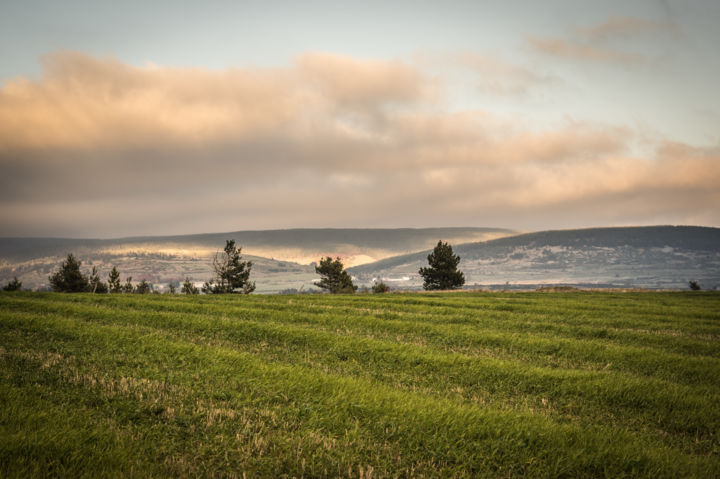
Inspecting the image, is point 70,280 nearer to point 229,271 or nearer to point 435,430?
point 229,271

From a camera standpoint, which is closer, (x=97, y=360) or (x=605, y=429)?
(x=605, y=429)

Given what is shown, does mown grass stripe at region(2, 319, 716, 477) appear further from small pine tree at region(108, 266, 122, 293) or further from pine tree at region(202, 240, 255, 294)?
small pine tree at region(108, 266, 122, 293)

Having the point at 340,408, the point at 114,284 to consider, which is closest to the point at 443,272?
the point at 114,284

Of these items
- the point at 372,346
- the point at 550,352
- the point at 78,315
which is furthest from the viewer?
the point at 78,315

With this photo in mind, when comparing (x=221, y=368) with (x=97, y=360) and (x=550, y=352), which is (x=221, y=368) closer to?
(x=97, y=360)

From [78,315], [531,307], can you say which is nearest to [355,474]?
[78,315]

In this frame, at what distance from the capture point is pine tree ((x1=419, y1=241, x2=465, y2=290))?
8712cm

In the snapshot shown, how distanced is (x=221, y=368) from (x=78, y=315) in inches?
638

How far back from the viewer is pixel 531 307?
33.0m

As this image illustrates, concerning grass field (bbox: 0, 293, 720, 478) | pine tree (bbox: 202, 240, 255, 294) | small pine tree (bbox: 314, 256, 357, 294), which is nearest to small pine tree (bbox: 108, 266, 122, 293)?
pine tree (bbox: 202, 240, 255, 294)

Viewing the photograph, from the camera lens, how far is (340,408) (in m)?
8.75

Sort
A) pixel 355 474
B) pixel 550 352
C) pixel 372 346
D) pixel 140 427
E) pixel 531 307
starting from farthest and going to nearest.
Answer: pixel 531 307
pixel 550 352
pixel 372 346
pixel 140 427
pixel 355 474

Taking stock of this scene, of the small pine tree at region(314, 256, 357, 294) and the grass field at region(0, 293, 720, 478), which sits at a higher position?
the grass field at region(0, 293, 720, 478)

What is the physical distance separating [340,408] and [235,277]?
7604 centimetres
